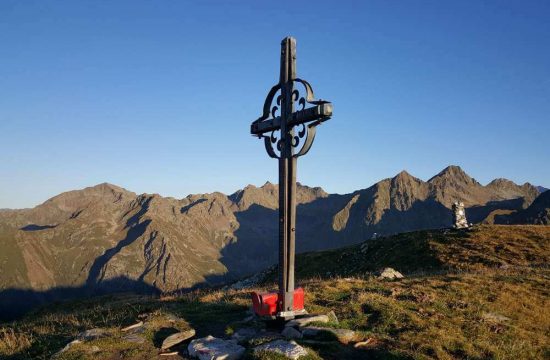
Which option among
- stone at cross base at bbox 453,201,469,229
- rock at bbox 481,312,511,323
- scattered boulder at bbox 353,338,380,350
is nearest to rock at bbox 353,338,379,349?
scattered boulder at bbox 353,338,380,350

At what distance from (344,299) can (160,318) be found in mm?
7282

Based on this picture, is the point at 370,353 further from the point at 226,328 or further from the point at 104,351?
the point at 104,351

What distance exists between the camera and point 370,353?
1120 centimetres

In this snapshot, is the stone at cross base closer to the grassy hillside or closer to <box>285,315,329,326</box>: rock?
the grassy hillside

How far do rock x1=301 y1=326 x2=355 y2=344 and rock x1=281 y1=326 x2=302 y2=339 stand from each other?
17cm

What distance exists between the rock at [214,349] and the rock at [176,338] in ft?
2.61

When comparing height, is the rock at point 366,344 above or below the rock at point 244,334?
below

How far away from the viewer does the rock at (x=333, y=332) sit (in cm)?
1194

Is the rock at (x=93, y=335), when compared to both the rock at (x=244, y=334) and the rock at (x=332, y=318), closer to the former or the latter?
the rock at (x=244, y=334)

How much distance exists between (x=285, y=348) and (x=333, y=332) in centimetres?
229

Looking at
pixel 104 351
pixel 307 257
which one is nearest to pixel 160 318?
pixel 104 351

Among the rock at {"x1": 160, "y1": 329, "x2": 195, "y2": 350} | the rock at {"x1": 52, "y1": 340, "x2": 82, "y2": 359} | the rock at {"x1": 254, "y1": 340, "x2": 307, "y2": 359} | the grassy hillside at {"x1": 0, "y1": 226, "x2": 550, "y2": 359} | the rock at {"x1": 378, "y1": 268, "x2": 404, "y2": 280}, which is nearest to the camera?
the rock at {"x1": 254, "y1": 340, "x2": 307, "y2": 359}

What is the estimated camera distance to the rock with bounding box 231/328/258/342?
12180 mm

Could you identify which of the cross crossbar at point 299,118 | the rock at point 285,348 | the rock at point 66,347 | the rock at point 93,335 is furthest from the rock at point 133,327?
the cross crossbar at point 299,118
